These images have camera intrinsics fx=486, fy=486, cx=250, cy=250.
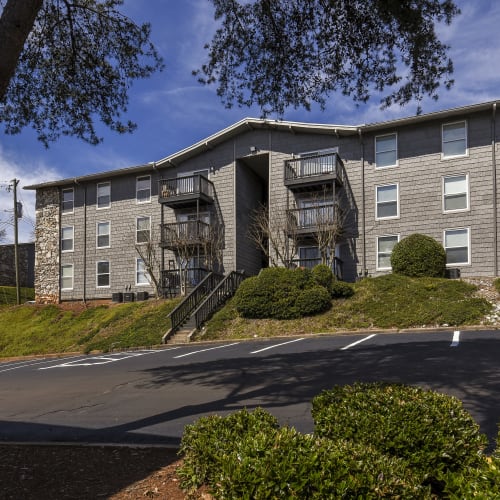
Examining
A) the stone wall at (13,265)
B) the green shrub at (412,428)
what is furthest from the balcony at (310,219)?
the stone wall at (13,265)

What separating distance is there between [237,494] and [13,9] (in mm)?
5232

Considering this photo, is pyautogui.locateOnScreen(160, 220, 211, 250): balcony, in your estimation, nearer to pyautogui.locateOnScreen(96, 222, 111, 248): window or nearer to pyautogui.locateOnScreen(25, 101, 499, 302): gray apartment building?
pyautogui.locateOnScreen(25, 101, 499, 302): gray apartment building

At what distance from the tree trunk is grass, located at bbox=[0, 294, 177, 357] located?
13.9 meters

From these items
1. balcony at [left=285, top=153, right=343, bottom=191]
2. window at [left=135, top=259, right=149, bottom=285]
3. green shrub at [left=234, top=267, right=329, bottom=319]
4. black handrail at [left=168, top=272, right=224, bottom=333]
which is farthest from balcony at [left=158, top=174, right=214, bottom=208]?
green shrub at [left=234, top=267, right=329, bottom=319]

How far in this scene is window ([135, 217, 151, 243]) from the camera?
27844 mm

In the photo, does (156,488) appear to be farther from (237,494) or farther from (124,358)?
(124,358)

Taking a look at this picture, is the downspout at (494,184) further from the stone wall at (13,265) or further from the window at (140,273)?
the stone wall at (13,265)

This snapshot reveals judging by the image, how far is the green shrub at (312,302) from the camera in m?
18.1

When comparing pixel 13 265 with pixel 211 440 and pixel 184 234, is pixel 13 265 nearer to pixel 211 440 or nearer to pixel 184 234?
pixel 184 234

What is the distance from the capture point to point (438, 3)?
23.8 feet

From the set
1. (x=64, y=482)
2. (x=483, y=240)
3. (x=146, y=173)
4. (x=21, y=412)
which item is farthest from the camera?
(x=146, y=173)

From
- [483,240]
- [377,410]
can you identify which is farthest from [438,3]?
[483,240]

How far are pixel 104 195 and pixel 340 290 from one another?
17.2 meters

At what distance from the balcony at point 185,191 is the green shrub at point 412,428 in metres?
22.1
